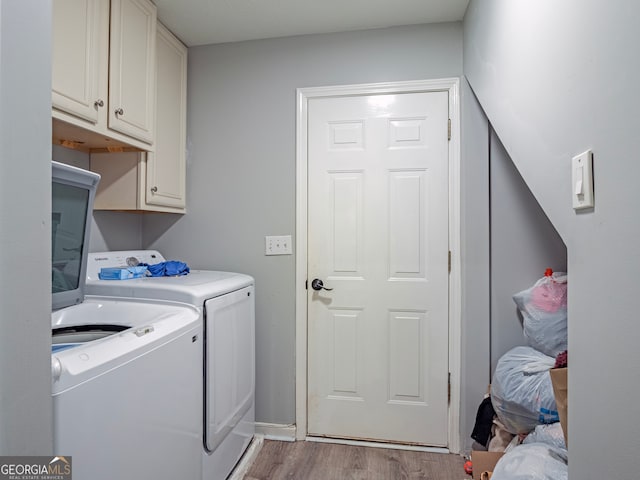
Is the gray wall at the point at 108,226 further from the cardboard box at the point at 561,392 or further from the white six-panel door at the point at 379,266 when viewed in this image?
the cardboard box at the point at 561,392

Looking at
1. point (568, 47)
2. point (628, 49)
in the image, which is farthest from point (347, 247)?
point (628, 49)

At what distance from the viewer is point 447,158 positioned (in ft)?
6.95

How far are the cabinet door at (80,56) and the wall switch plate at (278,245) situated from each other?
110 cm

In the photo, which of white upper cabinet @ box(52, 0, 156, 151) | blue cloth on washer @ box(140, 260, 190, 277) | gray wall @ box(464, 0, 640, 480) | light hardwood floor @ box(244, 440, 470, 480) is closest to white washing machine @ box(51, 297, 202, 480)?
blue cloth on washer @ box(140, 260, 190, 277)

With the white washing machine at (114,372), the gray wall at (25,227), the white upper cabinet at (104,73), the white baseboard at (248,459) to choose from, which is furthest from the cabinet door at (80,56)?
the white baseboard at (248,459)

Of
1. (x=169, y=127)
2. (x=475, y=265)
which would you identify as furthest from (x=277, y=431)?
(x=169, y=127)

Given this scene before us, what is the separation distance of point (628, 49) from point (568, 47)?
0.28 m

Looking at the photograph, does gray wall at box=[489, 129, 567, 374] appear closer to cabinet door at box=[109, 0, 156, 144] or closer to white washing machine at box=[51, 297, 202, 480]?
white washing machine at box=[51, 297, 202, 480]

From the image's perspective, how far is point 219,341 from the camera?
1.68m

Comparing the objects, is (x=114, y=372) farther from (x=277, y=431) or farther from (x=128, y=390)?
(x=277, y=431)

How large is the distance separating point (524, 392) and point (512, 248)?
75 centimetres

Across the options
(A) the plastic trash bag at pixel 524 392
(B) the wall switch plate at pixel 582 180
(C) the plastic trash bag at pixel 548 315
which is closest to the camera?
(B) the wall switch plate at pixel 582 180

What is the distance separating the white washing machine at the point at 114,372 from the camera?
0.86m

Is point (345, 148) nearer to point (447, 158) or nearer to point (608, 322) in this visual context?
point (447, 158)
